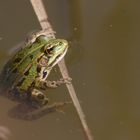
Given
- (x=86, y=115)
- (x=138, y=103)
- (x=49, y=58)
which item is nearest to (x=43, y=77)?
(x=49, y=58)

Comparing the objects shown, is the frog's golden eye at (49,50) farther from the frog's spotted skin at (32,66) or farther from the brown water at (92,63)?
the brown water at (92,63)

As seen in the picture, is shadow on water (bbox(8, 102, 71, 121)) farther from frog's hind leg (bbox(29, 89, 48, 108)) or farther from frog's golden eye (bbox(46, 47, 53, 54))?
frog's golden eye (bbox(46, 47, 53, 54))

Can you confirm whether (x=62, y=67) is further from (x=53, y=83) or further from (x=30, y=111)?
(x=30, y=111)

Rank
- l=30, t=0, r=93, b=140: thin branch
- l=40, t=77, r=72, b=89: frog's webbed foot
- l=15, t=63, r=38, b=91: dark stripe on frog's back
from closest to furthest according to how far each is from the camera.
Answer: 1. l=30, t=0, r=93, b=140: thin branch
2. l=40, t=77, r=72, b=89: frog's webbed foot
3. l=15, t=63, r=38, b=91: dark stripe on frog's back

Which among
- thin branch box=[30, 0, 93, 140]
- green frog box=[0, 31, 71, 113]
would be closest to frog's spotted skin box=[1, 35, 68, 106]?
green frog box=[0, 31, 71, 113]

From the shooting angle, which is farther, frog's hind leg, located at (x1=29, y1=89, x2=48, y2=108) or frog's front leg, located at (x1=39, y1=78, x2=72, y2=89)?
frog's hind leg, located at (x1=29, y1=89, x2=48, y2=108)

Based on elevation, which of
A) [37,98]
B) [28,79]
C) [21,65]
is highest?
[21,65]

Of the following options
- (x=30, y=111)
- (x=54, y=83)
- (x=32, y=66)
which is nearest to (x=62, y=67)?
(x=54, y=83)
